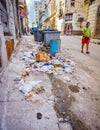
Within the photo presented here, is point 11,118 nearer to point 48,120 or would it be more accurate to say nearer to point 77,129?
point 48,120

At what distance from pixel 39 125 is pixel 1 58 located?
2034mm

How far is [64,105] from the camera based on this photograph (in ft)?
6.42

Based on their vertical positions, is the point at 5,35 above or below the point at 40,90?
above

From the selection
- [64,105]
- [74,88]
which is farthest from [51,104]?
[74,88]

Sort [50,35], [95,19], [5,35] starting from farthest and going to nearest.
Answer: [95,19], [50,35], [5,35]

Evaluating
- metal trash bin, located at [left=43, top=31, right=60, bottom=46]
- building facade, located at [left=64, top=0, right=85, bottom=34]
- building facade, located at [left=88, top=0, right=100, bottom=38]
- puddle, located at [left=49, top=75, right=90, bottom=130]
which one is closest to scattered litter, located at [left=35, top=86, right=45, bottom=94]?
puddle, located at [left=49, top=75, right=90, bottom=130]

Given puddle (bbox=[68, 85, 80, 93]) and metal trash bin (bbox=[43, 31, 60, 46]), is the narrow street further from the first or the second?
metal trash bin (bbox=[43, 31, 60, 46])

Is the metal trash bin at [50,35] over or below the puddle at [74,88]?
over

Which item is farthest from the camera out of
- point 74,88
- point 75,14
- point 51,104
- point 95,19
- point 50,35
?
point 75,14

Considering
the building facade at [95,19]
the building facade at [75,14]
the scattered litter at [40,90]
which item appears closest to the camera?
the scattered litter at [40,90]

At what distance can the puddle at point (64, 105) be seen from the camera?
5.26 ft

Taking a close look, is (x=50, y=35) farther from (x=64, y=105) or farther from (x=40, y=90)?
(x=64, y=105)

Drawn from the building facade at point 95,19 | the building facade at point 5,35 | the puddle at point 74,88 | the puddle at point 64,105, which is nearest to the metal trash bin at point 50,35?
the building facade at point 5,35

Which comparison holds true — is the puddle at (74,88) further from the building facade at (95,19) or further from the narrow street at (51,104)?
the building facade at (95,19)
